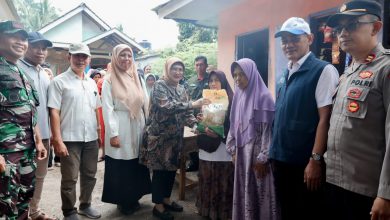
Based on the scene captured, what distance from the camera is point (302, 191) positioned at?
7.69 ft

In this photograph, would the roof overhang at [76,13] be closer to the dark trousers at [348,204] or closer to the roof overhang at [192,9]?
the roof overhang at [192,9]

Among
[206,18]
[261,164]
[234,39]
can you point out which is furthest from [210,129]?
[206,18]

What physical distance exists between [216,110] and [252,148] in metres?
0.62

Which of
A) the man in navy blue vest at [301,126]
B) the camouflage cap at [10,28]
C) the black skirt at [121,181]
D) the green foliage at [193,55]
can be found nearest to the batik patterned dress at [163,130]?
the black skirt at [121,181]

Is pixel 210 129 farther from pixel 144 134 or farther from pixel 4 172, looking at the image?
pixel 4 172

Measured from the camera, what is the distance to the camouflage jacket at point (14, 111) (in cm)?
244

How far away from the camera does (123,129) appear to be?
3523 millimetres

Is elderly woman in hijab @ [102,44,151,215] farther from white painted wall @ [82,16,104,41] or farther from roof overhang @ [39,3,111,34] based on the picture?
white painted wall @ [82,16,104,41]

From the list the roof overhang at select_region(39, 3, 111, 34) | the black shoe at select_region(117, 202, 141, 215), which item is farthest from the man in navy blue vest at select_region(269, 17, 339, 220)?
the roof overhang at select_region(39, 3, 111, 34)

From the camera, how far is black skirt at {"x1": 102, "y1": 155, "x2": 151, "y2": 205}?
11.9 ft

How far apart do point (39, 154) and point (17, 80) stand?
81 cm

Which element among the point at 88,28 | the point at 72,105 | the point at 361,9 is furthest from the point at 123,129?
the point at 88,28

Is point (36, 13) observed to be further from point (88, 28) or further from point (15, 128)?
point (15, 128)

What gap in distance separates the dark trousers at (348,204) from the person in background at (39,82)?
9.49 ft
